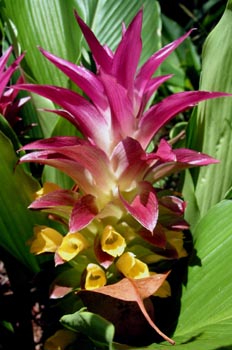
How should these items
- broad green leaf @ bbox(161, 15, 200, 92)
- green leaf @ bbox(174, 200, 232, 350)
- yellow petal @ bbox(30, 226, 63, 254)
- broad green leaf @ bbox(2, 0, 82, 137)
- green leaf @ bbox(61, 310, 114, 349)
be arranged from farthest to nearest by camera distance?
1. broad green leaf @ bbox(161, 15, 200, 92)
2. broad green leaf @ bbox(2, 0, 82, 137)
3. yellow petal @ bbox(30, 226, 63, 254)
4. green leaf @ bbox(174, 200, 232, 350)
5. green leaf @ bbox(61, 310, 114, 349)

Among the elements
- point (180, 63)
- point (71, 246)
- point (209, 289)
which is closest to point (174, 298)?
point (209, 289)

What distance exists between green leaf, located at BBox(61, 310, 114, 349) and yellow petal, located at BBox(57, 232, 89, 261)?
0.13 metres

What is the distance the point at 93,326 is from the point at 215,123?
46 cm

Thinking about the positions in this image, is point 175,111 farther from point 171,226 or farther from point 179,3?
point 179,3

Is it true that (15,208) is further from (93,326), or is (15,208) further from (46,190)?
(93,326)

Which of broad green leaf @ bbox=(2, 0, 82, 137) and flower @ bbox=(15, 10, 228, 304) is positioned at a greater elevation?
broad green leaf @ bbox=(2, 0, 82, 137)

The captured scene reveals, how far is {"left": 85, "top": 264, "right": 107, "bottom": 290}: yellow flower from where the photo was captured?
86cm

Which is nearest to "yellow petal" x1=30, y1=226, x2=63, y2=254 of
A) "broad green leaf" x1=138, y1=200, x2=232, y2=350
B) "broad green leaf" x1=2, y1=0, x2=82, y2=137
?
"broad green leaf" x1=138, y1=200, x2=232, y2=350

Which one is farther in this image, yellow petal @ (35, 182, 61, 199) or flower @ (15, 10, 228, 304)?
yellow petal @ (35, 182, 61, 199)

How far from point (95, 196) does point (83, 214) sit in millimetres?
56

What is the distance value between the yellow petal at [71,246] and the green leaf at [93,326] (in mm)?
133

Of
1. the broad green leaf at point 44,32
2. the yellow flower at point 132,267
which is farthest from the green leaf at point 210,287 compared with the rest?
Result: the broad green leaf at point 44,32

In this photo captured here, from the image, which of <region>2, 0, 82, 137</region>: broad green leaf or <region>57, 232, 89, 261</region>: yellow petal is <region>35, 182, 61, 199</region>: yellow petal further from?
<region>2, 0, 82, 137</region>: broad green leaf

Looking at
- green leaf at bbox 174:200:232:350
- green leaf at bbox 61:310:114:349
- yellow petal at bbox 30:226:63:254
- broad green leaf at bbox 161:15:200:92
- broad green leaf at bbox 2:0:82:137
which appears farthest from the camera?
broad green leaf at bbox 161:15:200:92
